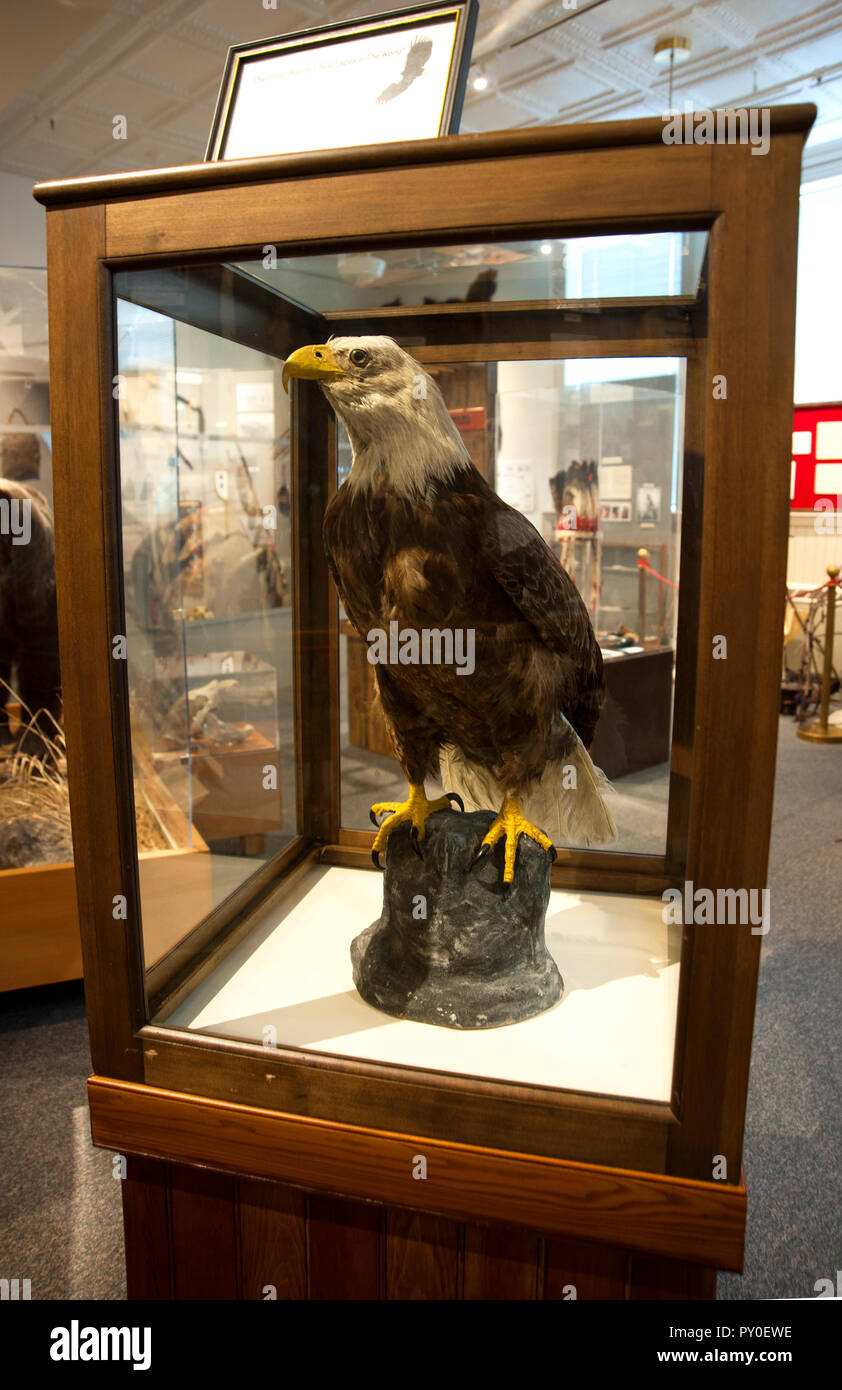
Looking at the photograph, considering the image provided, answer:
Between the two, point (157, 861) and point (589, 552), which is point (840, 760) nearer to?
point (589, 552)

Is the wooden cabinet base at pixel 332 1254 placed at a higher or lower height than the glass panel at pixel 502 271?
lower

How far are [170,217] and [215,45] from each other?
11.3 feet

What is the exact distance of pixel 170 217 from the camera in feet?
3.65

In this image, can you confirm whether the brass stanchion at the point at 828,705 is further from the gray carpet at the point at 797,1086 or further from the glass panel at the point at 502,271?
the glass panel at the point at 502,271

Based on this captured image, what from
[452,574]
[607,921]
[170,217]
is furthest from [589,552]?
[170,217]

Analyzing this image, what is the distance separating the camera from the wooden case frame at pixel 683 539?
3.14ft

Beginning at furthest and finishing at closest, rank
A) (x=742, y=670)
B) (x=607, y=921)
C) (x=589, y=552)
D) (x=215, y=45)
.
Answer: (x=215, y=45), (x=607, y=921), (x=589, y=552), (x=742, y=670)

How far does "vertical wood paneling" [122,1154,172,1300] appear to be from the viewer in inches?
57.6

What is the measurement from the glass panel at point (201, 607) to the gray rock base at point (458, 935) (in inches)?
13.5

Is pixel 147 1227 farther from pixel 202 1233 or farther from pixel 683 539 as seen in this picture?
pixel 683 539

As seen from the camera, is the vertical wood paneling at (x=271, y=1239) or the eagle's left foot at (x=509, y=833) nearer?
the vertical wood paneling at (x=271, y=1239)

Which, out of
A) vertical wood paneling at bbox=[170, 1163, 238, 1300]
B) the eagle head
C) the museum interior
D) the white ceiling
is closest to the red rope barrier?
the white ceiling

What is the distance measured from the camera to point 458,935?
157 cm

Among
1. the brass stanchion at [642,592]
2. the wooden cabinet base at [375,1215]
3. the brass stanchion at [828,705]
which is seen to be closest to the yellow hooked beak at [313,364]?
the brass stanchion at [642,592]
